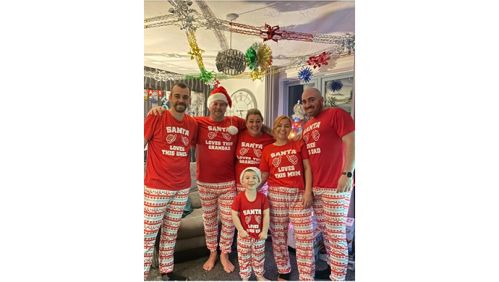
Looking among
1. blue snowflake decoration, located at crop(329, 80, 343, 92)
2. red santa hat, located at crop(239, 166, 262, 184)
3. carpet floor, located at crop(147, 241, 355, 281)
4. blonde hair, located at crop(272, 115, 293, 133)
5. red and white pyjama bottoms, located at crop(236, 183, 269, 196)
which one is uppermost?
blue snowflake decoration, located at crop(329, 80, 343, 92)

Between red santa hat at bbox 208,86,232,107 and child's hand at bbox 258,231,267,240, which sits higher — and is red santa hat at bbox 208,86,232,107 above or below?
above

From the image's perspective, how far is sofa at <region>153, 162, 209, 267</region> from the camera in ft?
4.58

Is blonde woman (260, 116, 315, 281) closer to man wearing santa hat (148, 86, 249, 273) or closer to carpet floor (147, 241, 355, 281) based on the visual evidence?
carpet floor (147, 241, 355, 281)

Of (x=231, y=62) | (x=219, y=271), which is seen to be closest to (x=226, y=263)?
(x=219, y=271)

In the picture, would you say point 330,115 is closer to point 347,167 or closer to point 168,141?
point 347,167

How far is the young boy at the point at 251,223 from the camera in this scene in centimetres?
137

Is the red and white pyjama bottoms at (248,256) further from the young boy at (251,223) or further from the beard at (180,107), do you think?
the beard at (180,107)

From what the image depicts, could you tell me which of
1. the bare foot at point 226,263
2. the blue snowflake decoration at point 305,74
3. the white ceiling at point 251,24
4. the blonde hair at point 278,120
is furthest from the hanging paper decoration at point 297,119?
the bare foot at point 226,263

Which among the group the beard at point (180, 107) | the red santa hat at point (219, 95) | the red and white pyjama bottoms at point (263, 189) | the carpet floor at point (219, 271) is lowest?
the carpet floor at point (219, 271)

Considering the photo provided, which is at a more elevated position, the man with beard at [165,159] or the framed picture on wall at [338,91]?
the framed picture on wall at [338,91]

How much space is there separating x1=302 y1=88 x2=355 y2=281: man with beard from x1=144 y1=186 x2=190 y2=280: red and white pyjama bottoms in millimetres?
692

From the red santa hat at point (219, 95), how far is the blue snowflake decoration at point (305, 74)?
0.38m

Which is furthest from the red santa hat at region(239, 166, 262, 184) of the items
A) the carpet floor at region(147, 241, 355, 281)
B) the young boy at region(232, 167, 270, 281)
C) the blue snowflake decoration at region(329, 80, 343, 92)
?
the blue snowflake decoration at region(329, 80, 343, 92)

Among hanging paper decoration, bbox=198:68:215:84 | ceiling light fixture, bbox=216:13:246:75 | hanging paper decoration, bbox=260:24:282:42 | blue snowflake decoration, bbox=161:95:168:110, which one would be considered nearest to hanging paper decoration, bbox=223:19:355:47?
hanging paper decoration, bbox=260:24:282:42
